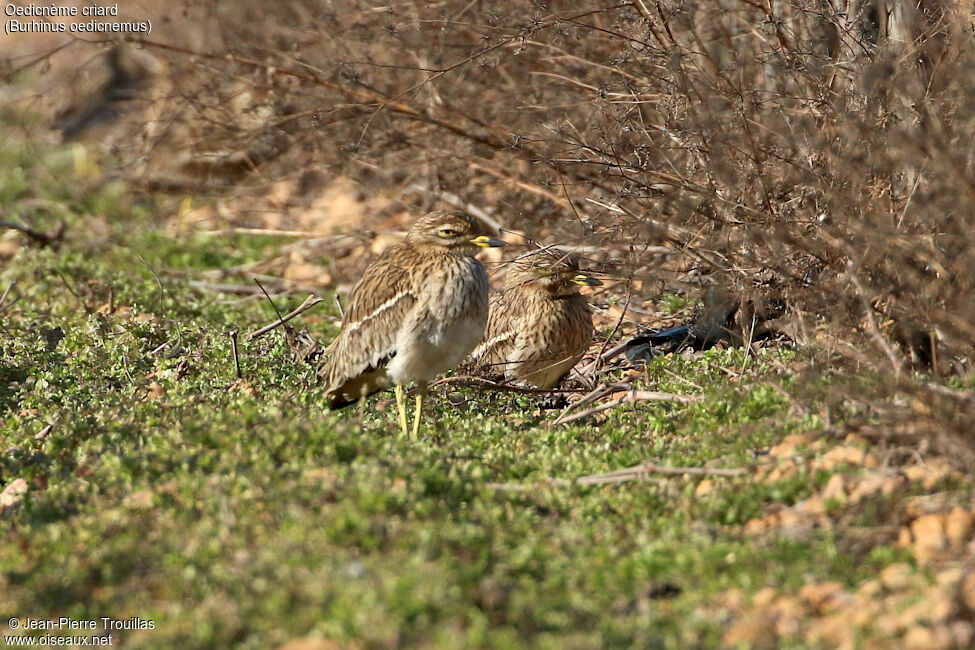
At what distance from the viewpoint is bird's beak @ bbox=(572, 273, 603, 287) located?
25.9 ft

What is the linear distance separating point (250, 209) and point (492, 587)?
918 cm

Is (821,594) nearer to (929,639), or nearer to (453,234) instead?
(929,639)

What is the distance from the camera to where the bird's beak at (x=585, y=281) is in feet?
25.9

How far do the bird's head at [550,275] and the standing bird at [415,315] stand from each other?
1.08 metres

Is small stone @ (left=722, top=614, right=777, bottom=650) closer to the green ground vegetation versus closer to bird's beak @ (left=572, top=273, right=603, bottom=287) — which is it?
the green ground vegetation

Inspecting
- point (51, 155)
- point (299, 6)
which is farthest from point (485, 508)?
point (51, 155)

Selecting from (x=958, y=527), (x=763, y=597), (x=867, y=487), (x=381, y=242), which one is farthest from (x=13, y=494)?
(x=381, y=242)

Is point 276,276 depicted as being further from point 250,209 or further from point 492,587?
point 492,587

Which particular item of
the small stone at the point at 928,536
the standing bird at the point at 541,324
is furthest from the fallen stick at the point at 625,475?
the standing bird at the point at 541,324

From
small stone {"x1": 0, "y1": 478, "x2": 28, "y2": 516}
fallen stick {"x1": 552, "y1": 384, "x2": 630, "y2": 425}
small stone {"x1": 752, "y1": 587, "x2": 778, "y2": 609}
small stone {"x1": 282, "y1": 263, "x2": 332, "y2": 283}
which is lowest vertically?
small stone {"x1": 282, "y1": 263, "x2": 332, "y2": 283}

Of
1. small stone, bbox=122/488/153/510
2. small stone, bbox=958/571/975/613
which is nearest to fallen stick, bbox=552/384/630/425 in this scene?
small stone, bbox=122/488/153/510

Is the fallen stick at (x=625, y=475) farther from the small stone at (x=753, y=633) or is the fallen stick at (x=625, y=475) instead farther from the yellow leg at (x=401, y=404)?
the yellow leg at (x=401, y=404)

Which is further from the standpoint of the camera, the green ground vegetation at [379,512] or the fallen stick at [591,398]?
the fallen stick at [591,398]

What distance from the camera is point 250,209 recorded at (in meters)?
12.4
